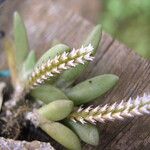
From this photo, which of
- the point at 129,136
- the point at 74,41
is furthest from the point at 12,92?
the point at 129,136

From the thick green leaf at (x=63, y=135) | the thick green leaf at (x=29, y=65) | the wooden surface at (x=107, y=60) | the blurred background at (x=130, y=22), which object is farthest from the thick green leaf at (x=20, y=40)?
the blurred background at (x=130, y=22)

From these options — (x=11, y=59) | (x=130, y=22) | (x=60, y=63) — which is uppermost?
(x=60, y=63)

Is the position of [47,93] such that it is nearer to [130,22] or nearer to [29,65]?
[29,65]

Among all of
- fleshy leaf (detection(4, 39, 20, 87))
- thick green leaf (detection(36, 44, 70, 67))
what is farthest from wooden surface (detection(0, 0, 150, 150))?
thick green leaf (detection(36, 44, 70, 67))

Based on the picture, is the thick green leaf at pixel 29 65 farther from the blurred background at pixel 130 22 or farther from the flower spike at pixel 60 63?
the blurred background at pixel 130 22

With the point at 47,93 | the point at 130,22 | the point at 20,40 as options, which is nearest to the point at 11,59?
the point at 20,40

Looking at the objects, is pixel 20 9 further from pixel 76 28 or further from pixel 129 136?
pixel 129 136

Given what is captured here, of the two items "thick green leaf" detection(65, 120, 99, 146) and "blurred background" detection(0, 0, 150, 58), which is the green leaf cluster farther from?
"blurred background" detection(0, 0, 150, 58)
